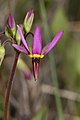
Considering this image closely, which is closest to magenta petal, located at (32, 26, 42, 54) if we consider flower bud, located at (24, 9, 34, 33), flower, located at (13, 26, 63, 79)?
flower, located at (13, 26, 63, 79)

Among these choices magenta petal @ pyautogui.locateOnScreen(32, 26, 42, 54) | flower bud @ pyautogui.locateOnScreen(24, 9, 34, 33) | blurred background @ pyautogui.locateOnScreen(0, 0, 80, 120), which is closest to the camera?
magenta petal @ pyautogui.locateOnScreen(32, 26, 42, 54)

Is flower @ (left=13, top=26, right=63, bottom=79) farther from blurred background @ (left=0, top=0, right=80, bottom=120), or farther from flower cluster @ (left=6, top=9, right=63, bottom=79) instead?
blurred background @ (left=0, top=0, right=80, bottom=120)

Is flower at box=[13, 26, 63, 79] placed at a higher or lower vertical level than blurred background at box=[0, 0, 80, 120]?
higher

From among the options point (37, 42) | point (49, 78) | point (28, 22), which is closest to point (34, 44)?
point (37, 42)

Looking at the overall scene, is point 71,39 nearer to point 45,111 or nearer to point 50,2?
point 50,2

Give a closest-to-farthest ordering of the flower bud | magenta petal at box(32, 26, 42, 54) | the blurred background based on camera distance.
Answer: magenta petal at box(32, 26, 42, 54) < the flower bud < the blurred background

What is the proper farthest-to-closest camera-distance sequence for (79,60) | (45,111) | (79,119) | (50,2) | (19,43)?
(50,2)
(79,60)
(79,119)
(45,111)
(19,43)

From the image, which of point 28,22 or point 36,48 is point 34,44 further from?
point 28,22

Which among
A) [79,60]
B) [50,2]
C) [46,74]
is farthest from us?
[50,2]

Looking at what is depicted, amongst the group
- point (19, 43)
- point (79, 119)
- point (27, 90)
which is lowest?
point (79, 119)

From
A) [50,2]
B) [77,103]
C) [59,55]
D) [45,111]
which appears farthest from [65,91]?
[50,2]

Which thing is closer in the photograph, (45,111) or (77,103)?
(45,111)
